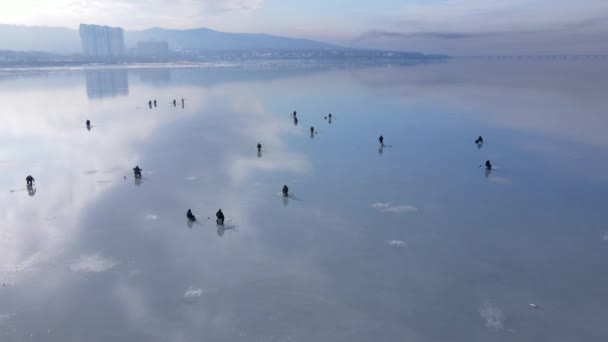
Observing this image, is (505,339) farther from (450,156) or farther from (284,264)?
(450,156)

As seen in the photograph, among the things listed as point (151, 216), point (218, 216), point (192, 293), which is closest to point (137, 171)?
point (151, 216)

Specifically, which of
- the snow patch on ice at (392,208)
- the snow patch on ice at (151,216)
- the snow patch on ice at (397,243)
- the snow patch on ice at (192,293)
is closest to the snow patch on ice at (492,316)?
the snow patch on ice at (397,243)

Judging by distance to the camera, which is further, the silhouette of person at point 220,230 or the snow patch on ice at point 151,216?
the snow patch on ice at point 151,216

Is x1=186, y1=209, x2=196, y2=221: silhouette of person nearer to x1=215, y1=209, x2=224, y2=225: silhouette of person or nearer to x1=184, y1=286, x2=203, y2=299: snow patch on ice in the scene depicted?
x1=215, y1=209, x2=224, y2=225: silhouette of person

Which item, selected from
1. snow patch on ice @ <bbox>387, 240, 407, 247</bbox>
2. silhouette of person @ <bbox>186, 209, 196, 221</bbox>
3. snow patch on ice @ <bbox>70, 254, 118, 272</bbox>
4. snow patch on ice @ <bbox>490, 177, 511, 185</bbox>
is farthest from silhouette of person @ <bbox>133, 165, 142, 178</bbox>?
snow patch on ice @ <bbox>490, 177, 511, 185</bbox>

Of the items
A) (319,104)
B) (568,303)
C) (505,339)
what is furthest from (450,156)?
(319,104)

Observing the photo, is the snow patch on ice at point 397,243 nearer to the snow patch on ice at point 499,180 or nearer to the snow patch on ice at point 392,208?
the snow patch on ice at point 392,208

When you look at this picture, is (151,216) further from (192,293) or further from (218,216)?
(192,293)

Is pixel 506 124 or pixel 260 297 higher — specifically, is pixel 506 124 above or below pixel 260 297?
above

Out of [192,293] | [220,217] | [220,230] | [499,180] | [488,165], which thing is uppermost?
[488,165]

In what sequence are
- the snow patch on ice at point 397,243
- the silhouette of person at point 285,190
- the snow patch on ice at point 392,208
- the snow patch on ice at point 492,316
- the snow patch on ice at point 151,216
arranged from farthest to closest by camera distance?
1. the silhouette of person at point 285,190
2. the snow patch on ice at point 392,208
3. the snow patch on ice at point 151,216
4. the snow patch on ice at point 397,243
5. the snow patch on ice at point 492,316

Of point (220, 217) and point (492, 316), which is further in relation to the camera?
point (220, 217)
